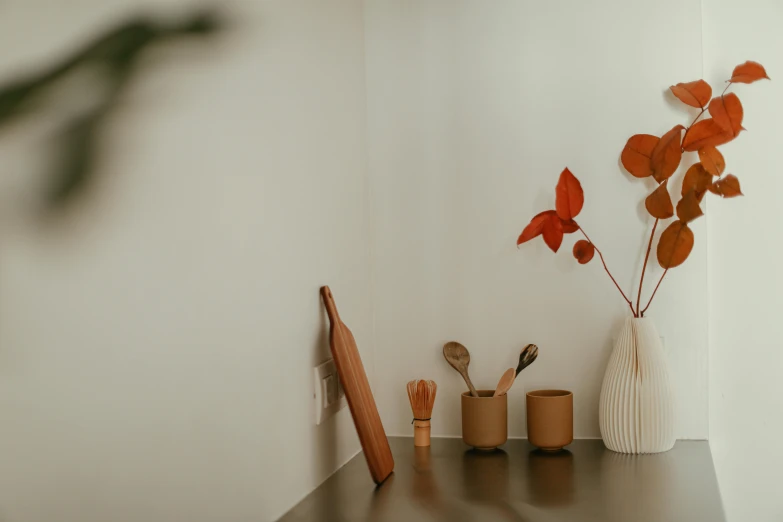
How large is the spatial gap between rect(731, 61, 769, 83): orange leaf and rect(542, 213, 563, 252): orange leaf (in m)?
0.42

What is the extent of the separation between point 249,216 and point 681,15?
40.1 inches

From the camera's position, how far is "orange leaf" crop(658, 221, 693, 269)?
136cm

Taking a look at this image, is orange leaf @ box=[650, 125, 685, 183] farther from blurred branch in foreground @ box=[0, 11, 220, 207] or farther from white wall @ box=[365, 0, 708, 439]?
blurred branch in foreground @ box=[0, 11, 220, 207]

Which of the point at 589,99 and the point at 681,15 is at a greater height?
the point at 681,15

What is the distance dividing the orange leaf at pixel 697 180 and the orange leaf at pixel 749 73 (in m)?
0.18

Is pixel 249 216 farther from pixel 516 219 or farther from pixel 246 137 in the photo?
pixel 516 219

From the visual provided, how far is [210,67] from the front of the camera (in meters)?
0.84

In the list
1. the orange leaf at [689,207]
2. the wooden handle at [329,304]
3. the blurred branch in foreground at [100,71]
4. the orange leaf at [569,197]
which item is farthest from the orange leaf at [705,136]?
the blurred branch in foreground at [100,71]

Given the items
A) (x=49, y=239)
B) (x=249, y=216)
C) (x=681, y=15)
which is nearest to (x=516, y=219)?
(x=681, y=15)

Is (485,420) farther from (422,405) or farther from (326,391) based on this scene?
(326,391)

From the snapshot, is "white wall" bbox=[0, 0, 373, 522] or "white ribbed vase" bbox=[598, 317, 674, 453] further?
"white ribbed vase" bbox=[598, 317, 674, 453]

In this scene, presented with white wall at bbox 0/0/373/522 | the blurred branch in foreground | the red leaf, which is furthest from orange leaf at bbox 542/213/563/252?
the blurred branch in foreground

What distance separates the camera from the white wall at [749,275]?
5.04 feet

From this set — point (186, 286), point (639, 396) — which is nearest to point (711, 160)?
point (639, 396)
